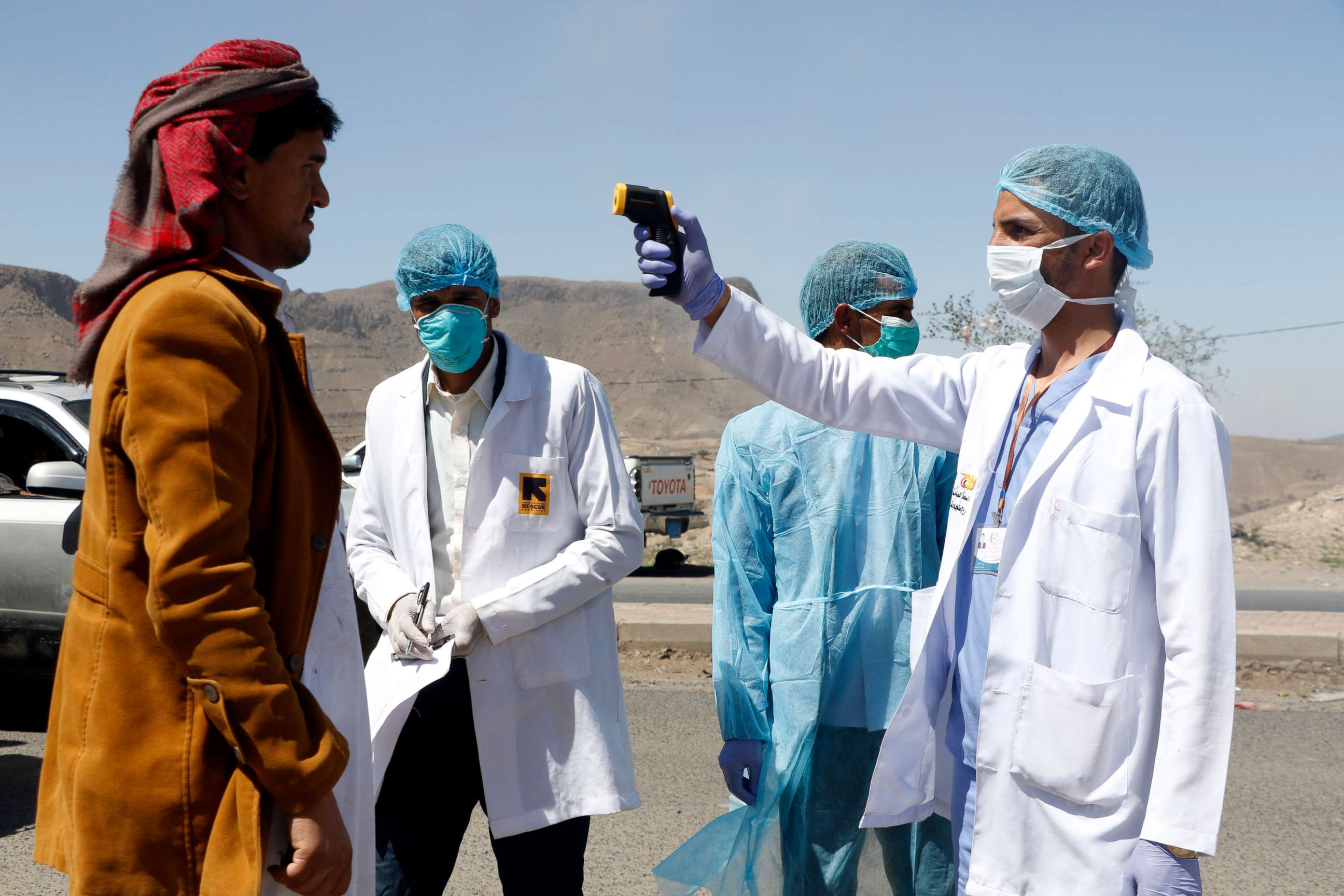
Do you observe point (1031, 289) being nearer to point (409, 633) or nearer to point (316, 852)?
point (409, 633)

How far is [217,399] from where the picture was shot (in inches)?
64.0

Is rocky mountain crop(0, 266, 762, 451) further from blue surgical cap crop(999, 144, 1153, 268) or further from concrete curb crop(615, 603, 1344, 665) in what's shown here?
blue surgical cap crop(999, 144, 1153, 268)

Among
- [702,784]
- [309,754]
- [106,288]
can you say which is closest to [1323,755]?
[702,784]

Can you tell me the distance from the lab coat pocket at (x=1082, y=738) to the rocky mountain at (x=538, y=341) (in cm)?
6554

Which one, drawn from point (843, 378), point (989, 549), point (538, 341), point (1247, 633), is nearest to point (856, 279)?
point (843, 378)

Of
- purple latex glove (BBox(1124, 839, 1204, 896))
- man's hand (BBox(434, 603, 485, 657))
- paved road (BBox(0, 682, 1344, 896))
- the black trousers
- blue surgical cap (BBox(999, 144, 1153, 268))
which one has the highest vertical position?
blue surgical cap (BBox(999, 144, 1153, 268))

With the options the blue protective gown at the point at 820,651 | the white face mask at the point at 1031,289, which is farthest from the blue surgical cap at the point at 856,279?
the white face mask at the point at 1031,289

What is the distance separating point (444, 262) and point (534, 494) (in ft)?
2.36

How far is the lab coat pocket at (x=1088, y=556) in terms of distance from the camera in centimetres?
211

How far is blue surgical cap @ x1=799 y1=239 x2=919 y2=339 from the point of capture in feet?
10.8

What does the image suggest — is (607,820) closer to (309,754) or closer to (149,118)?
(309,754)

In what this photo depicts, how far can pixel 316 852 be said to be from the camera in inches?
67.1

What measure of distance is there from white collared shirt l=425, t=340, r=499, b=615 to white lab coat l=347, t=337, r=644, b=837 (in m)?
0.04

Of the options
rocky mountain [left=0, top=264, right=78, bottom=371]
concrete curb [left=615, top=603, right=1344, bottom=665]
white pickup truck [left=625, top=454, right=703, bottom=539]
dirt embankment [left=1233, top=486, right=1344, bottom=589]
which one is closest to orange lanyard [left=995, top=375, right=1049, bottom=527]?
concrete curb [left=615, top=603, right=1344, bottom=665]
